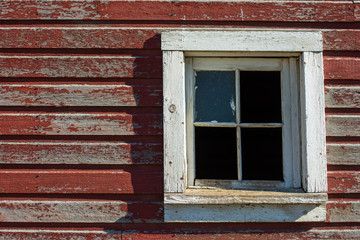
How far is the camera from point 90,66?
2234 millimetres

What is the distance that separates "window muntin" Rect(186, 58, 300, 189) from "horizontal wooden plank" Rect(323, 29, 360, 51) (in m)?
0.28

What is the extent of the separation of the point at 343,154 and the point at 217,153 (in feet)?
2.69

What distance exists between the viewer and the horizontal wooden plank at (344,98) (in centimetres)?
222

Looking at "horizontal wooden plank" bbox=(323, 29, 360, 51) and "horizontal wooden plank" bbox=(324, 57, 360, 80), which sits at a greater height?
"horizontal wooden plank" bbox=(323, 29, 360, 51)

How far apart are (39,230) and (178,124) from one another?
1146 mm

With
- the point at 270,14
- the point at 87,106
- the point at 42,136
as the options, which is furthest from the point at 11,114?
the point at 270,14

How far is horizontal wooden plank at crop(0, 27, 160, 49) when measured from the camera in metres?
2.24

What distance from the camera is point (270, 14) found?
225 cm

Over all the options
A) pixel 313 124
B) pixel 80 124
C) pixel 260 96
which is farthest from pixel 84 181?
pixel 313 124

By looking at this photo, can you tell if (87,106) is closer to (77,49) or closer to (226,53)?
(77,49)

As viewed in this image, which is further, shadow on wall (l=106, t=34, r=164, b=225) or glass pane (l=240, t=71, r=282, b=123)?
glass pane (l=240, t=71, r=282, b=123)

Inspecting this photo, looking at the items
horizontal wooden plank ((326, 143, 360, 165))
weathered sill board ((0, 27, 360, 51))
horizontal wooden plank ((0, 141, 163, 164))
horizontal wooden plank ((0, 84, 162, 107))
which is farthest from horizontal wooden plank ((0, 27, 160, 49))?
horizontal wooden plank ((326, 143, 360, 165))

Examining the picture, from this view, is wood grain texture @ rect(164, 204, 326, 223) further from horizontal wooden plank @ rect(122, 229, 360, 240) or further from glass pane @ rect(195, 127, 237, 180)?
glass pane @ rect(195, 127, 237, 180)

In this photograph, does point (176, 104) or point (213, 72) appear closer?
point (176, 104)
